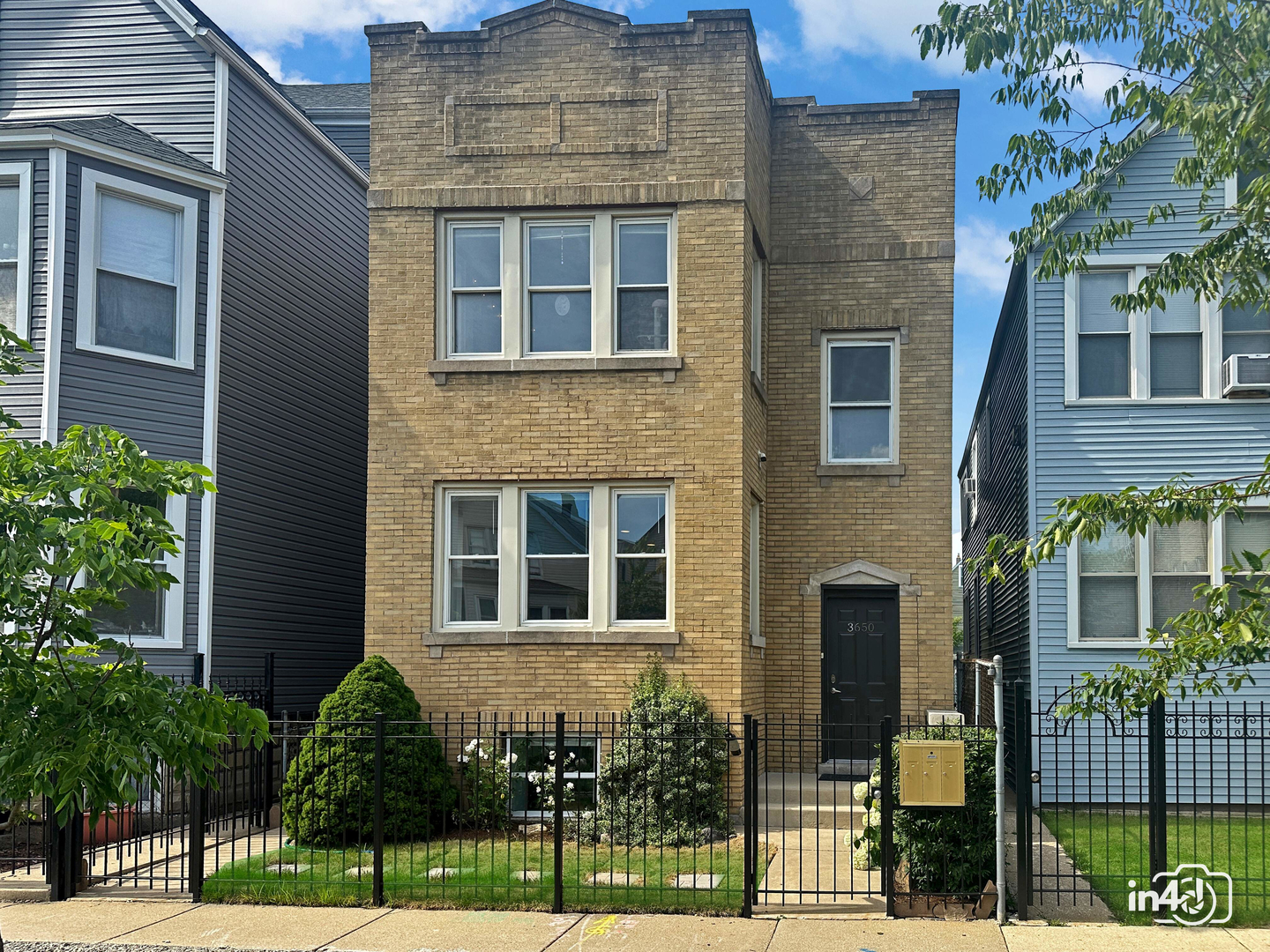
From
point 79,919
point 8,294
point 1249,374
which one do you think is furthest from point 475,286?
point 1249,374

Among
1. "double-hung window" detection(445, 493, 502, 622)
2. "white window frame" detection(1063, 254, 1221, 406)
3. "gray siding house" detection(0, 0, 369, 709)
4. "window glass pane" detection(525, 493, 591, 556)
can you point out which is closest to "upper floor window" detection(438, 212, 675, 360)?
"window glass pane" detection(525, 493, 591, 556)

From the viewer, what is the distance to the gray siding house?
14633 mm

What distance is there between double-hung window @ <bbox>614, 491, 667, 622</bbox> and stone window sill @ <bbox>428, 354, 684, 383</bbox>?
150 cm

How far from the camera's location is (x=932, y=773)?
1003 centimetres

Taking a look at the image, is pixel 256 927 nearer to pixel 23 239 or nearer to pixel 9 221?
pixel 23 239

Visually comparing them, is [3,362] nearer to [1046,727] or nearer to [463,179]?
[463,179]

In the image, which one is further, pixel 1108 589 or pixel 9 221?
pixel 1108 589

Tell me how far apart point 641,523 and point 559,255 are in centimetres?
341

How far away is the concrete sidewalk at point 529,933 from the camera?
9.23 m

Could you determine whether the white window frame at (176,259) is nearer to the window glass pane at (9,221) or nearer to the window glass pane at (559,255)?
the window glass pane at (9,221)

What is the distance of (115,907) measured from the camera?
10.6 meters

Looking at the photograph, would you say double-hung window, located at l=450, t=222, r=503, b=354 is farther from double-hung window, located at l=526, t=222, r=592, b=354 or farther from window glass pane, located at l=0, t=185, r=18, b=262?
window glass pane, located at l=0, t=185, r=18, b=262

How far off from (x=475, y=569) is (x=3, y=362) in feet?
26.7

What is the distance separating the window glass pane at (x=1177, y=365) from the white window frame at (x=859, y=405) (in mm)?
3201
